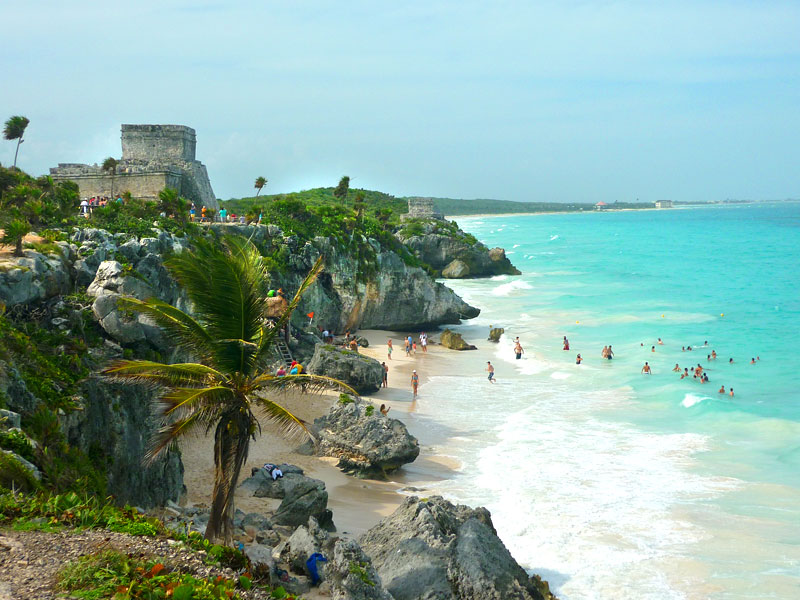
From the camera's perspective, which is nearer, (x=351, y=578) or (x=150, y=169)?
(x=351, y=578)

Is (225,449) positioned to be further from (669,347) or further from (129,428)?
(669,347)

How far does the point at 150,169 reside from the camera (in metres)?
36.7

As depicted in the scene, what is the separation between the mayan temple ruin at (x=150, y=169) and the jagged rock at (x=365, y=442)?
2078 centimetres

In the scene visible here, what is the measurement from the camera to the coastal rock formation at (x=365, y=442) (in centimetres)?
1883

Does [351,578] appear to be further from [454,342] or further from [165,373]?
[454,342]

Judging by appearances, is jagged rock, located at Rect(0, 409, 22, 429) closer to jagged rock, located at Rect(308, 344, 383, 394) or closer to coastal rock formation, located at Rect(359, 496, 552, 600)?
coastal rock formation, located at Rect(359, 496, 552, 600)

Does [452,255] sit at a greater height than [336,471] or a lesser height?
greater

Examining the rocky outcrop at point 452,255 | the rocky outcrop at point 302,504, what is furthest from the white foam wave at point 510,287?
the rocky outcrop at point 302,504

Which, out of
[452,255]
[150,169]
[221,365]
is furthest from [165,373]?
[452,255]

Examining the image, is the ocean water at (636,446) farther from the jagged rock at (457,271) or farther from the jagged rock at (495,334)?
the jagged rock at (457,271)

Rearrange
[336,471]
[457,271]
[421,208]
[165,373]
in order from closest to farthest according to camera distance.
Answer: [165,373] < [336,471] < [457,271] < [421,208]

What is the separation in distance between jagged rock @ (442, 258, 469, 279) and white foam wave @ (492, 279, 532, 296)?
16.4 ft

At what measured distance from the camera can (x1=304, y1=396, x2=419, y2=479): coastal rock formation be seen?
18828mm

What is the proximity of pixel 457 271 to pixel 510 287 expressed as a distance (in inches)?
333
